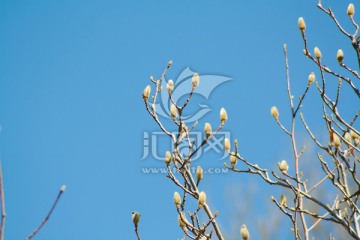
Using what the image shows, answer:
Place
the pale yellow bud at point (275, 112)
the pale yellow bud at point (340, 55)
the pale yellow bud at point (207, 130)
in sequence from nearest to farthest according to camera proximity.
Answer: the pale yellow bud at point (207, 130), the pale yellow bud at point (340, 55), the pale yellow bud at point (275, 112)

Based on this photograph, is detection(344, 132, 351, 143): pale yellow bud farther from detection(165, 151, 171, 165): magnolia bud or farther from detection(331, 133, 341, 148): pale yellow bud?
detection(165, 151, 171, 165): magnolia bud

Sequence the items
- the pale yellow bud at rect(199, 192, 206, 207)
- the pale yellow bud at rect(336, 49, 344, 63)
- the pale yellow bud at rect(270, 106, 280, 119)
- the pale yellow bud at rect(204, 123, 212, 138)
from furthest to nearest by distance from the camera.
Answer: the pale yellow bud at rect(270, 106, 280, 119) < the pale yellow bud at rect(336, 49, 344, 63) < the pale yellow bud at rect(204, 123, 212, 138) < the pale yellow bud at rect(199, 192, 206, 207)

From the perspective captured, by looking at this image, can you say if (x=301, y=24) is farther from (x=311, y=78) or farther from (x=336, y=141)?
(x=336, y=141)

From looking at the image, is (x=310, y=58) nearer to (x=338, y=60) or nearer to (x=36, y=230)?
(x=338, y=60)

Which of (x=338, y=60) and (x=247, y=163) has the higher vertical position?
(x=338, y=60)

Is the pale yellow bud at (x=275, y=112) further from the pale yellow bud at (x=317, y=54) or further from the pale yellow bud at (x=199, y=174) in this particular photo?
the pale yellow bud at (x=199, y=174)

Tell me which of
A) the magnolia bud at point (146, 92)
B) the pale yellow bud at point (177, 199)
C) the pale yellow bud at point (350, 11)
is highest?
the pale yellow bud at point (350, 11)

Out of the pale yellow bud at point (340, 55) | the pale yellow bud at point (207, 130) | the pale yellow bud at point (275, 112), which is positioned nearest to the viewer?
the pale yellow bud at point (207, 130)

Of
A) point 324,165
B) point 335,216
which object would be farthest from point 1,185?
point 324,165

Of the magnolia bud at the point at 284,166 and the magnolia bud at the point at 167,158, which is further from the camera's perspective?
the magnolia bud at the point at 284,166

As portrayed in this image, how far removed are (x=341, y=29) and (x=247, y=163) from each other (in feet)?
2.71

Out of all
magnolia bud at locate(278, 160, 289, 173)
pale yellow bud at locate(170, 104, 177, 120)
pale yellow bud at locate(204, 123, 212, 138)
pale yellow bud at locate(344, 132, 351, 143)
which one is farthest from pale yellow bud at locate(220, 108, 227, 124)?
pale yellow bud at locate(344, 132, 351, 143)

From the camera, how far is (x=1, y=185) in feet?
3.45

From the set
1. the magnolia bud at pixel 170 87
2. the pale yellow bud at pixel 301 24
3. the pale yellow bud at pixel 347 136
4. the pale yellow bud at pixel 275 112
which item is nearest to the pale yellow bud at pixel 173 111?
the magnolia bud at pixel 170 87
